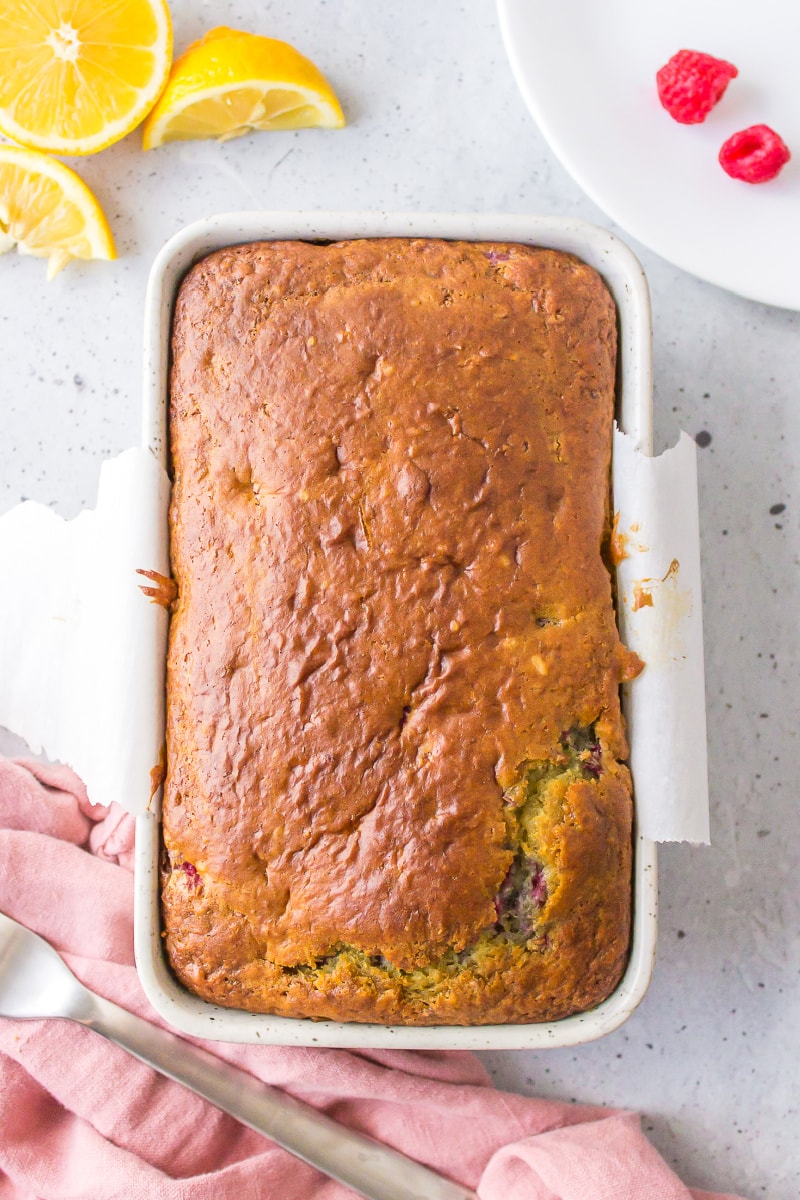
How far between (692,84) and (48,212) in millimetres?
1136

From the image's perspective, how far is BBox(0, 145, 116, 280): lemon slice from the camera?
1.84m

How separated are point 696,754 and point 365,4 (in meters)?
1.47

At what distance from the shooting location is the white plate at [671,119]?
→ 5.85 feet

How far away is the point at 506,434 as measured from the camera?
4.71 ft

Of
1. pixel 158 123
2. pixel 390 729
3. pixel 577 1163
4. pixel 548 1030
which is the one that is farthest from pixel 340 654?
pixel 158 123

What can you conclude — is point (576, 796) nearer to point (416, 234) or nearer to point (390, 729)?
point (390, 729)

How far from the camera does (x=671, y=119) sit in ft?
5.98

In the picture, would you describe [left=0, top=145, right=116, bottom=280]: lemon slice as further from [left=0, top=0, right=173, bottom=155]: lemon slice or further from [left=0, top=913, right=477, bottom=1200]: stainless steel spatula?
[left=0, top=913, right=477, bottom=1200]: stainless steel spatula

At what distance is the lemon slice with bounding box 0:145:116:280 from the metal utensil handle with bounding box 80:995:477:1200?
1304mm

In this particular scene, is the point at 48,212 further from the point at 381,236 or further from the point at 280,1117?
the point at 280,1117

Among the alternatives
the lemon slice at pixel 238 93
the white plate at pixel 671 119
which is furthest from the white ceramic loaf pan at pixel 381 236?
the lemon slice at pixel 238 93

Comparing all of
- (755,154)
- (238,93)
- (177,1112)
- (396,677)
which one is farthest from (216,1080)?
(755,154)

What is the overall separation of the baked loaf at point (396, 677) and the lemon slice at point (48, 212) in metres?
0.57

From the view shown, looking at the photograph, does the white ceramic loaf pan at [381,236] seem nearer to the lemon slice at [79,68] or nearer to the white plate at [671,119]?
the white plate at [671,119]
